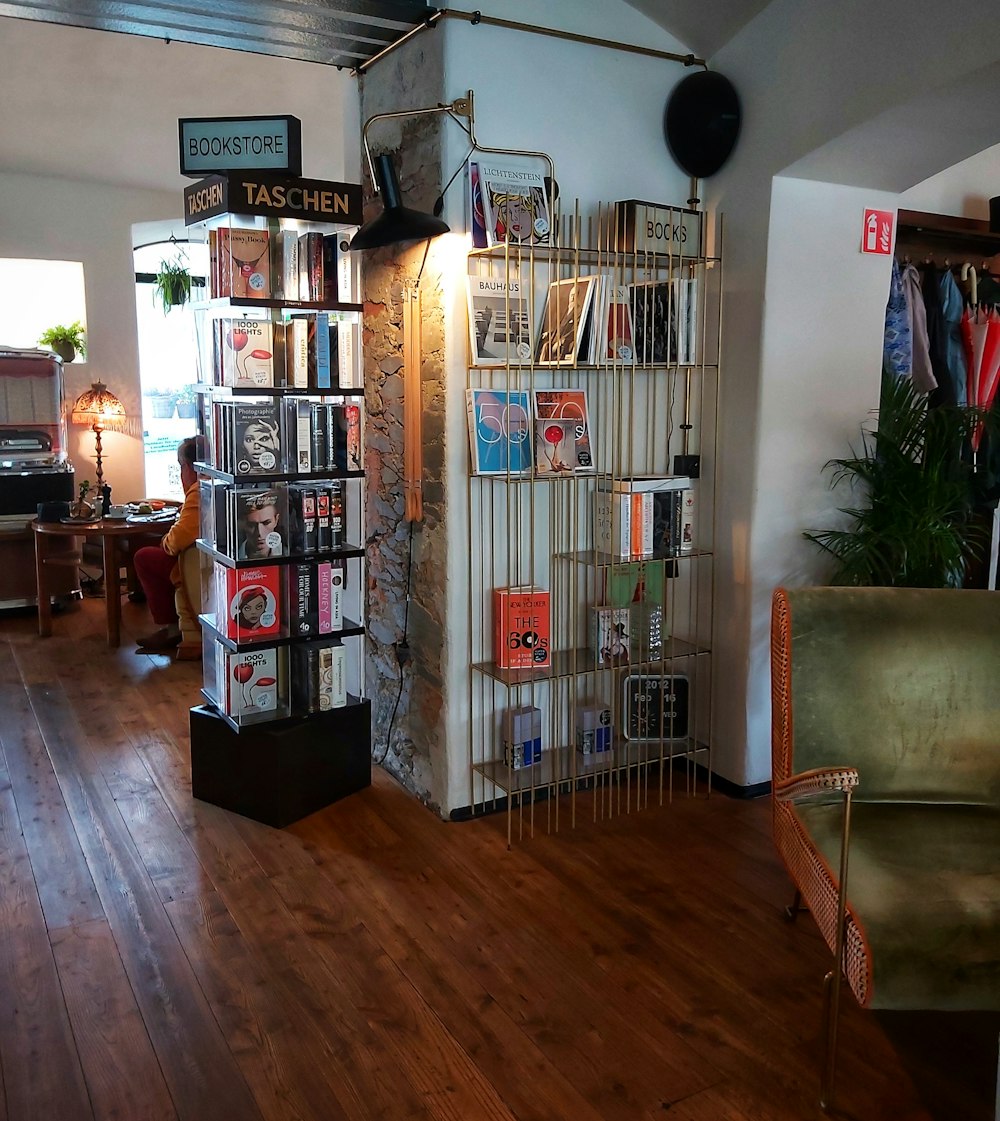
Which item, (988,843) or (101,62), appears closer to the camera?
(988,843)

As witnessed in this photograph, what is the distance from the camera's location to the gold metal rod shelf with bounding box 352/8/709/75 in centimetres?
325

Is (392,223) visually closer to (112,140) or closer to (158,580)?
(158,580)

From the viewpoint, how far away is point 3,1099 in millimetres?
2209

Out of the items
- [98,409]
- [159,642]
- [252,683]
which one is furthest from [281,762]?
[98,409]

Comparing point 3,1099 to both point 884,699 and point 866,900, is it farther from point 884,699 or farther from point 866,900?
point 884,699

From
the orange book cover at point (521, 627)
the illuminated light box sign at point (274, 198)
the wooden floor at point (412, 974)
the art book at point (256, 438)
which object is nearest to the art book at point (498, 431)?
the orange book cover at point (521, 627)

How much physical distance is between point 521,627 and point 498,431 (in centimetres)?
67

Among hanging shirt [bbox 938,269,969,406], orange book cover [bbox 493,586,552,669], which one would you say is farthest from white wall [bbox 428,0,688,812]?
hanging shirt [bbox 938,269,969,406]

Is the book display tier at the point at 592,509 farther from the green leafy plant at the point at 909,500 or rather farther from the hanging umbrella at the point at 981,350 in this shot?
the hanging umbrella at the point at 981,350

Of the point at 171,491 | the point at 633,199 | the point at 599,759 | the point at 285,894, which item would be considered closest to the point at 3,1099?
the point at 285,894

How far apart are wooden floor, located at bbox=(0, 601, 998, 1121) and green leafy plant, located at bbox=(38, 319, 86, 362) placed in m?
4.27

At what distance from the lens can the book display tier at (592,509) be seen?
134 inches

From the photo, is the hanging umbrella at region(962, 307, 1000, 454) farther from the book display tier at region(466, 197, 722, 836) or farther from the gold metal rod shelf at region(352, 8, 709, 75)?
the gold metal rod shelf at region(352, 8, 709, 75)

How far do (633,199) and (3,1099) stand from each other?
10.6ft
